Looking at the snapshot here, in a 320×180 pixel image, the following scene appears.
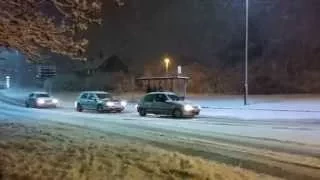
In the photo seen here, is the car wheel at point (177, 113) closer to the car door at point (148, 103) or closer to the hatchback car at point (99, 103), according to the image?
the car door at point (148, 103)

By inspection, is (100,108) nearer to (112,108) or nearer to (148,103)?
(112,108)

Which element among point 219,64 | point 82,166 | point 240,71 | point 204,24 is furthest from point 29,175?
point 204,24

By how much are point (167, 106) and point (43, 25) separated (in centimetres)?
2243

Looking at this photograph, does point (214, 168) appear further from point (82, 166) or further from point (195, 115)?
point (195, 115)

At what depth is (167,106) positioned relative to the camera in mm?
34344

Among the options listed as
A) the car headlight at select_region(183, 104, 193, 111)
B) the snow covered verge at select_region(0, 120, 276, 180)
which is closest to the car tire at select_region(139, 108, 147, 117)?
the car headlight at select_region(183, 104, 193, 111)

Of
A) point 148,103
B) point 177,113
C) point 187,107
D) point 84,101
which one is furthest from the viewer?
point 84,101

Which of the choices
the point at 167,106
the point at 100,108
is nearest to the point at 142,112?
the point at 167,106

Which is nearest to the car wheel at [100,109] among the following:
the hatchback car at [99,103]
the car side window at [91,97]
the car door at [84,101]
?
the hatchback car at [99,103]

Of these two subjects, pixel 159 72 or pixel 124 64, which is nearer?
pixel 159 72

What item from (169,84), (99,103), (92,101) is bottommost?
(99,103)

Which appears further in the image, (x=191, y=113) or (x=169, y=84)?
(x=169, y=84)

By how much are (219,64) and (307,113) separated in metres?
47.9

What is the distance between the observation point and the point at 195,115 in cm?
3434
